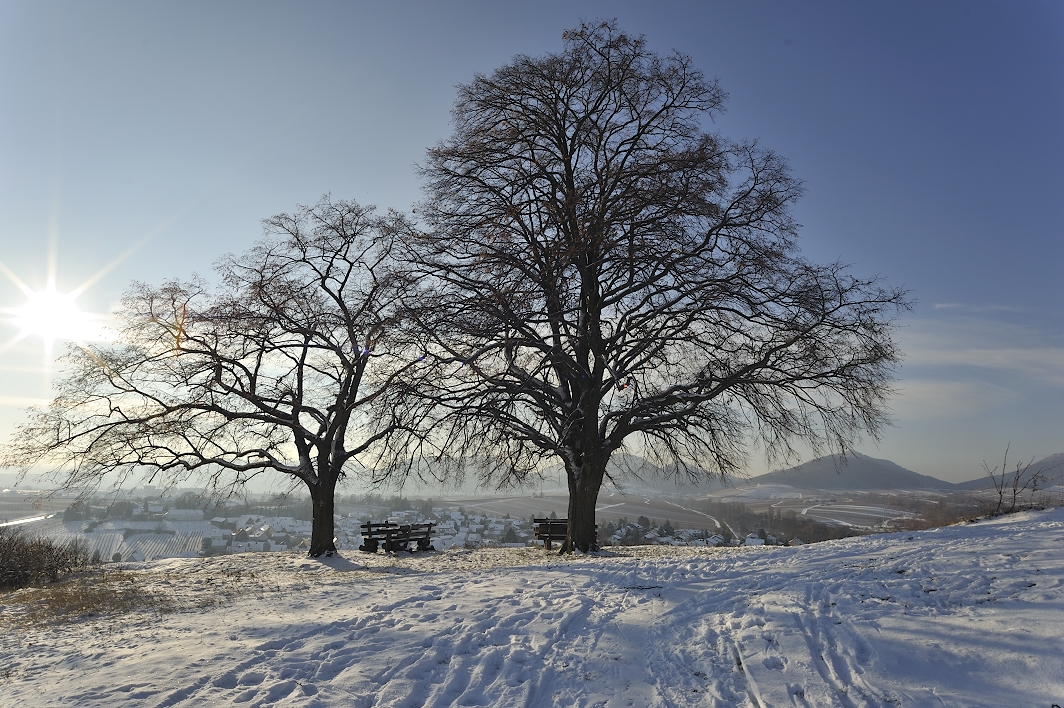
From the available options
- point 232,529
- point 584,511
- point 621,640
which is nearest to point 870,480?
point 232,529

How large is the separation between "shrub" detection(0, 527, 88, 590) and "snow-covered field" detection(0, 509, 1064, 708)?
20.1 feet

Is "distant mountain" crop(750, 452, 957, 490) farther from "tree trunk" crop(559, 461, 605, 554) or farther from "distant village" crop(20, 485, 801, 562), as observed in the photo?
"tree trunk" crop(559, 461, 605, 554)

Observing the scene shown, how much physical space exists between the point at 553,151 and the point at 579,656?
13628 mm

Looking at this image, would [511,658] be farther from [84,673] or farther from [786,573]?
[786,573]

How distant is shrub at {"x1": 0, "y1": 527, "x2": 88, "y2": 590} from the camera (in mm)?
14328

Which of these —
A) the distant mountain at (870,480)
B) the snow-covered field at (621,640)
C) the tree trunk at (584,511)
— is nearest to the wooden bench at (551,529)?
the tree trunk at (584,511)

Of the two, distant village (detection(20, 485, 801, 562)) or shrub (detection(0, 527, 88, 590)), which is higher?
shrub (detection(0, 527, 88, 590))

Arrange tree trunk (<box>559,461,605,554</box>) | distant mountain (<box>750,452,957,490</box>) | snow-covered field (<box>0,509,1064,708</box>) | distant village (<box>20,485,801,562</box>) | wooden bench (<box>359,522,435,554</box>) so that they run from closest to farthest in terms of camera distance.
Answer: snow-covered field (<box>0,509,1064,708</box>), tree trunk (<box>559,461,605,554</box>), wooden bench (<box>359,522,435,554</box>), distant village (<box>20,485,801,562</box>), distant mountain (<box>750,452,957,490</box>)

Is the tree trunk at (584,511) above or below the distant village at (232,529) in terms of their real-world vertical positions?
above

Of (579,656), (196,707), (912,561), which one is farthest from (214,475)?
(912,561)

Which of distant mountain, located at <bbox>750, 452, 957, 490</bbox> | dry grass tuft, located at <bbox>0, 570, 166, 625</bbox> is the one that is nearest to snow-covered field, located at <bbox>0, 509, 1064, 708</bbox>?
dry grass tuft, located at <bbox>0, 570, 166, 625</bbox>

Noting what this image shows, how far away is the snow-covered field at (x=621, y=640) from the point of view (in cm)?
518

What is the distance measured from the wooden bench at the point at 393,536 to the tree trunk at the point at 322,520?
1.63 m

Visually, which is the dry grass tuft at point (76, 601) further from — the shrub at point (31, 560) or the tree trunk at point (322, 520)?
the tree trunk at point (322, 520)
